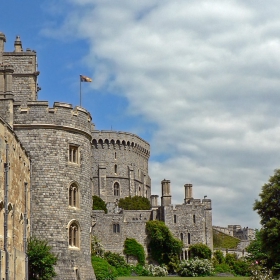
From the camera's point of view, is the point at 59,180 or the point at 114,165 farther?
the point at 114,165

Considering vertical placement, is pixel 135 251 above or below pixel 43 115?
below

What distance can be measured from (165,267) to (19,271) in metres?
43.6

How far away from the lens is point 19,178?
31797 millimetres

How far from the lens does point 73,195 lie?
3772 cm

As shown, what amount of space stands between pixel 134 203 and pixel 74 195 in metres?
58.6

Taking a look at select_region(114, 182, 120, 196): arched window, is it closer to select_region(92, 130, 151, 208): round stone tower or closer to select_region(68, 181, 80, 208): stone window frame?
select_region(92, 130, 151, 208): round stone tower

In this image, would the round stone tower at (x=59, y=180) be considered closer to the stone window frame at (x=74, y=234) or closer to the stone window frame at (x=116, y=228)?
the stone window frame at (x=74, y=234)

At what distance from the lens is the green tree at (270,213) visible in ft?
116

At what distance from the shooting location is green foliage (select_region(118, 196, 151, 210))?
94.3 meters

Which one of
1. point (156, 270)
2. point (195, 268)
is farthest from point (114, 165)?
point (195, 268)

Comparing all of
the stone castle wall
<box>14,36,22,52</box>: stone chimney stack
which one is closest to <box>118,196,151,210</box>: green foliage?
<box>14,36,22,52</box>: stone chimney stack

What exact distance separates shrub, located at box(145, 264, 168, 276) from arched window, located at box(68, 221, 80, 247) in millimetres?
33795

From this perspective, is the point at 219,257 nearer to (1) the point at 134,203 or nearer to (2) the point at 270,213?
(1) the point at 134,203

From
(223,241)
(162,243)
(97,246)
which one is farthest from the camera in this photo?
(223,241)
